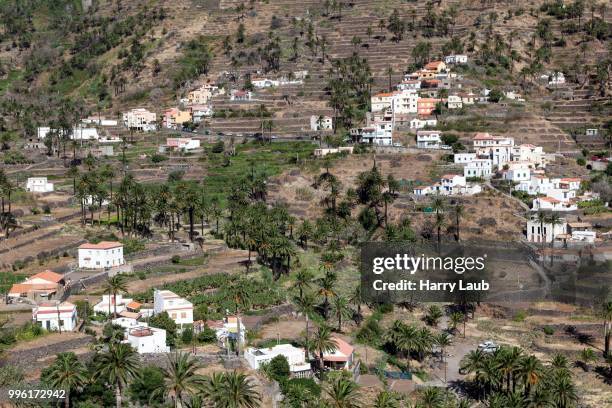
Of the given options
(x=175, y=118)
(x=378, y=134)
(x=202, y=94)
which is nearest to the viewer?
(x=378, y=134)

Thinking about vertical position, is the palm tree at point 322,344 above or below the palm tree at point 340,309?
above

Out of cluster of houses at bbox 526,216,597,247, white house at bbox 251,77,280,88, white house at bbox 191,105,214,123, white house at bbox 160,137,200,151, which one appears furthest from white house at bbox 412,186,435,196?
white house at bbox 251,77,280,88

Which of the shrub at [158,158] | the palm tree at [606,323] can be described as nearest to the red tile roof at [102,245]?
the shrub at [158,158]

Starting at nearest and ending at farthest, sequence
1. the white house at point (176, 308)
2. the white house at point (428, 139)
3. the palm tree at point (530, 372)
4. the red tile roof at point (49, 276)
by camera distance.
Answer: the palm tree at point (530, 372) → the white house at point (176, 308) → the red tile roof at point (49, 276) → the white house at point (428, 139)

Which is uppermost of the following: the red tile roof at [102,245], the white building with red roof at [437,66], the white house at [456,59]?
the white house at [456,59]

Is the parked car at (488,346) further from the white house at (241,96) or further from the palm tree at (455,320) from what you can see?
the white house at (241,96)

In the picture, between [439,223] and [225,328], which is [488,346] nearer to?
[225,328]

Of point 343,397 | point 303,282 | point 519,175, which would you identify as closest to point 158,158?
point 519,175
